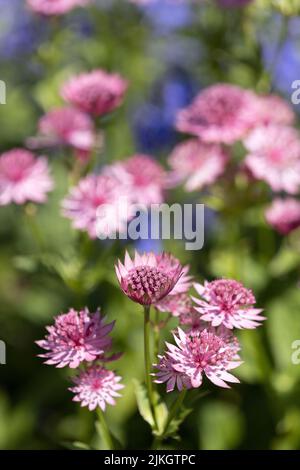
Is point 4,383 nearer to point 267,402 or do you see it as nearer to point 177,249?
point 177,249

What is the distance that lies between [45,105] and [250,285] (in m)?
0.64

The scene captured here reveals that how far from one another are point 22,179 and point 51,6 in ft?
1.66

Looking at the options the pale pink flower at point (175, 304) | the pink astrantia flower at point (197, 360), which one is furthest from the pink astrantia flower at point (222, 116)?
the pink astrantia flower at point (197, 360)

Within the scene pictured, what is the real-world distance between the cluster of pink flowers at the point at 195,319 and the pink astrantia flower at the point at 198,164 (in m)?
0.59

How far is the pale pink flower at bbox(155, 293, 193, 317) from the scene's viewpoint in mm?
963

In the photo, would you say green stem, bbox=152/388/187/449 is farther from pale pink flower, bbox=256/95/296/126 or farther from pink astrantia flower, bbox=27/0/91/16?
pink astrantia flower, bbox=27/0/91/16

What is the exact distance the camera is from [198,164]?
1545 mm

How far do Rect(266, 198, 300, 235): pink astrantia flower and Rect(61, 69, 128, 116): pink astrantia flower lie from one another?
374 mm

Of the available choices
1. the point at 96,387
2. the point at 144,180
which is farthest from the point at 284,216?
the point at 96,387

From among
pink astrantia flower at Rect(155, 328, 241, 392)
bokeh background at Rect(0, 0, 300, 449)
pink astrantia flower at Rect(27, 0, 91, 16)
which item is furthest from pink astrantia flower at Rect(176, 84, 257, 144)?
pink astrantia flower at Rect(155, 328, 241, 392)


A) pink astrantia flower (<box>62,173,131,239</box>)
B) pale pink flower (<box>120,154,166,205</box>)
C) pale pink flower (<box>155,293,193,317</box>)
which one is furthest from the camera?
pale pink flower (<box>120,154,166,205</box>)

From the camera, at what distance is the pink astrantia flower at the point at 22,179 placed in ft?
4.68

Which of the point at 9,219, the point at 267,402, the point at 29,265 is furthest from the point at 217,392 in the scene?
the point at 9,219

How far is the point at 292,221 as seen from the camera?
1.56 m
